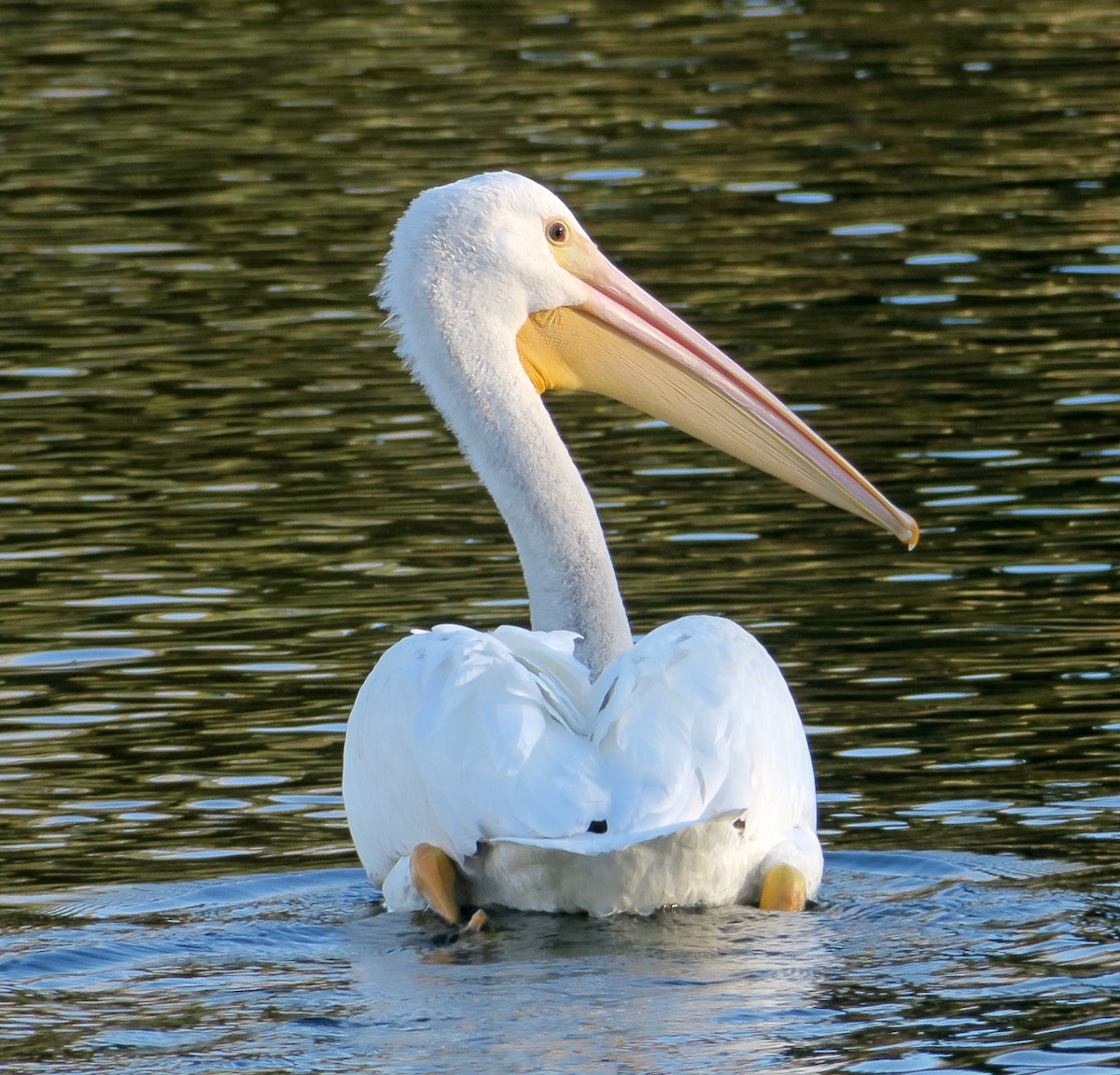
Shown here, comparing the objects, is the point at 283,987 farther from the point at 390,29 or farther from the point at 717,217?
the point at 390,29

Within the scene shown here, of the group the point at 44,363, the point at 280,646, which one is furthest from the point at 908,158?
the point at 280,646

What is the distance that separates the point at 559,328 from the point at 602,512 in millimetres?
2419

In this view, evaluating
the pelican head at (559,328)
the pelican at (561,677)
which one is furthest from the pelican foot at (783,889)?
the pelican head at (559,328)

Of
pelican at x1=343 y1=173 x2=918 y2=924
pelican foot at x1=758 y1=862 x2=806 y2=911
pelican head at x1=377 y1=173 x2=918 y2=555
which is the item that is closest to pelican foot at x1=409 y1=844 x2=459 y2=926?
→ pelican at x1=343 y1=173 x2=918 y2=924

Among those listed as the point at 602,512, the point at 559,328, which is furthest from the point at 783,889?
the point at 602,512

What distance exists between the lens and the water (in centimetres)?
507

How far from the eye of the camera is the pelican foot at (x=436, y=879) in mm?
5473

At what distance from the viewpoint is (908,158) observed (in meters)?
15.1

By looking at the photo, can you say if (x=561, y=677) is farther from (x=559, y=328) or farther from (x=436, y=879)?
(x=559, y=328)

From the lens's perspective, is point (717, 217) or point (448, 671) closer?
point (448, 671)

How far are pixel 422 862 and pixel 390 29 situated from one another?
49.8 feet

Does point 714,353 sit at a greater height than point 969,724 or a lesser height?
greater

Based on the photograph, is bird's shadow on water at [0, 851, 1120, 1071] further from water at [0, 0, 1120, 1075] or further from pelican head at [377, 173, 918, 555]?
pelican head at [377, 173, 918, 555]

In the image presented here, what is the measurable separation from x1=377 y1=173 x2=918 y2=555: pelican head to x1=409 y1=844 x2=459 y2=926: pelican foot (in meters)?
1.51
